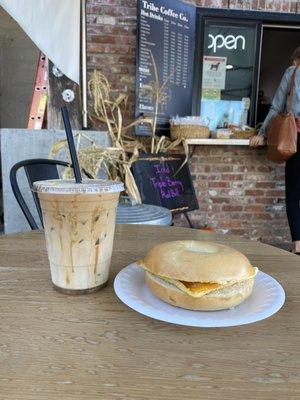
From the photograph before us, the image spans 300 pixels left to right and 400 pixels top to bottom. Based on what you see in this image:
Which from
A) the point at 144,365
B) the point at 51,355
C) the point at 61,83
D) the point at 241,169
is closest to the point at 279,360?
the point at 144,365

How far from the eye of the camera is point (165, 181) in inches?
107

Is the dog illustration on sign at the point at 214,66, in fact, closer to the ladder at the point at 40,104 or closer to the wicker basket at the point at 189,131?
the wicker basket at the point at 189,131

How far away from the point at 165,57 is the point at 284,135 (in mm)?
1071

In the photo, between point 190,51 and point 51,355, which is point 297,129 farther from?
point 51,355

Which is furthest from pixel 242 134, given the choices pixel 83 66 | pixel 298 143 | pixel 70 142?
pixel 70 142

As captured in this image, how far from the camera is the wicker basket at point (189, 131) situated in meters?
2.93

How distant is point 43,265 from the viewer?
815 mm

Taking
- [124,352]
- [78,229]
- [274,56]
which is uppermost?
[274,56]

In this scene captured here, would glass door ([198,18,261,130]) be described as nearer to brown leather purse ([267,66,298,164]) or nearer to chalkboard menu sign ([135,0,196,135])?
chalkboard menu sign ([135,0,196,135])

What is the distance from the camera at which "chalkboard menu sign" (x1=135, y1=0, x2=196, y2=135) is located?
2.87m

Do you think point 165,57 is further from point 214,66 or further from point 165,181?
point 165,181

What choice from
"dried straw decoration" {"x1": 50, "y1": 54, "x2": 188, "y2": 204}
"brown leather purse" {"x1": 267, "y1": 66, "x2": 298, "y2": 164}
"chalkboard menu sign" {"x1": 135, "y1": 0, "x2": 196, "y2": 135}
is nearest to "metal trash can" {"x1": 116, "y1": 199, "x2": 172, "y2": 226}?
"dried straw decoration" {"x1": 50, "y1": 54, "x2": 188, "y2": 204}

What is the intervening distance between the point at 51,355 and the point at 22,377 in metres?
0.05

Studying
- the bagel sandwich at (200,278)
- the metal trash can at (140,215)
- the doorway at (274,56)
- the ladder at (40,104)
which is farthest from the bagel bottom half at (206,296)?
the doorway at (274,56)
